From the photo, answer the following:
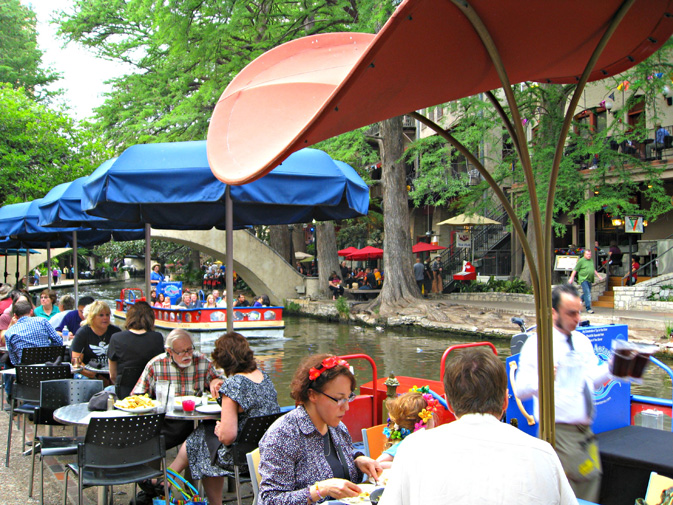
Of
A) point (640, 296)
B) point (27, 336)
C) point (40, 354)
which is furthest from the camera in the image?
point (640, 296)

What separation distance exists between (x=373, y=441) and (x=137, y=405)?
6.63 ft

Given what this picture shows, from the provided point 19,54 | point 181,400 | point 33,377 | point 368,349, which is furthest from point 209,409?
point 19,54

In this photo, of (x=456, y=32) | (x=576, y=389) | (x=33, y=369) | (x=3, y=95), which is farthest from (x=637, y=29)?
(x=3, y=95)

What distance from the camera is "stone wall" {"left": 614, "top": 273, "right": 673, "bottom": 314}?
17500 millimetres

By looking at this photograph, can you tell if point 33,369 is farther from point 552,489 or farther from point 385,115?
point 552,489

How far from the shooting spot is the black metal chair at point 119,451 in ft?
13.5

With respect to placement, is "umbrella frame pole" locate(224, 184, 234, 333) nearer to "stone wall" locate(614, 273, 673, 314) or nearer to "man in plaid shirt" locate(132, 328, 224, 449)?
"man in plaid shirt" locate(132, 328, 224, 449)

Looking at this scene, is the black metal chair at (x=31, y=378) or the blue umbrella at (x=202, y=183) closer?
the blue umbrella at (x=202, y=183)

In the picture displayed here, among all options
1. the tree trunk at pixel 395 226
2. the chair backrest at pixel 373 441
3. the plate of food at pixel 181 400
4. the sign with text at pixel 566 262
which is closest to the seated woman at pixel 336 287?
the tree trunk at pixel 395 226

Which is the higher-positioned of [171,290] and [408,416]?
[171,290]

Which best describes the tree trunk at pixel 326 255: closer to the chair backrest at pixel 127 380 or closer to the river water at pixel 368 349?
the river water at pixel 368 349

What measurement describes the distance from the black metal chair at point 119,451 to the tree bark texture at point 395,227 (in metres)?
17.6

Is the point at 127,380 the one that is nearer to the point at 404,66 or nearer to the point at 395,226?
the point at 404,66

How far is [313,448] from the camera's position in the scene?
3.14m
